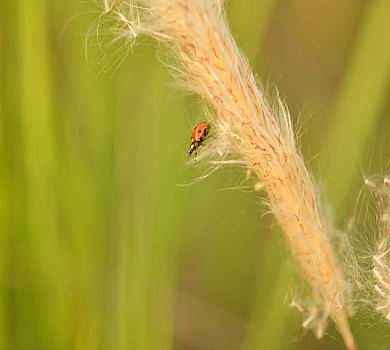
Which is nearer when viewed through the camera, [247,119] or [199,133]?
[247,119]

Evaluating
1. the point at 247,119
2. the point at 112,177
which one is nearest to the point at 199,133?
the point at 247,119

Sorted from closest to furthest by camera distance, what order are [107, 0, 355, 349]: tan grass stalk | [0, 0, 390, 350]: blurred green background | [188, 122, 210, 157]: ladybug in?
[107, 0, 355, 349]: tan grass stalk, [188, 122, 210, 157]: ladybug, [0, 0, 390, 350]: blurred green background

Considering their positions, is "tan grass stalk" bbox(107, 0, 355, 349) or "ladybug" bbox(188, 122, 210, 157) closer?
"tan grass stalk" bbox(107, 0, 355, 349)

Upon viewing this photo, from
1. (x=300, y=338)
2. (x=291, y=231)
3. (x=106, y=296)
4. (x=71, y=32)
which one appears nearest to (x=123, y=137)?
(x=71, y=32)

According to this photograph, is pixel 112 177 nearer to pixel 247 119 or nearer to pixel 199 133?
pixel 199 133

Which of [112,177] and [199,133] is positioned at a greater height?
[199,133]
